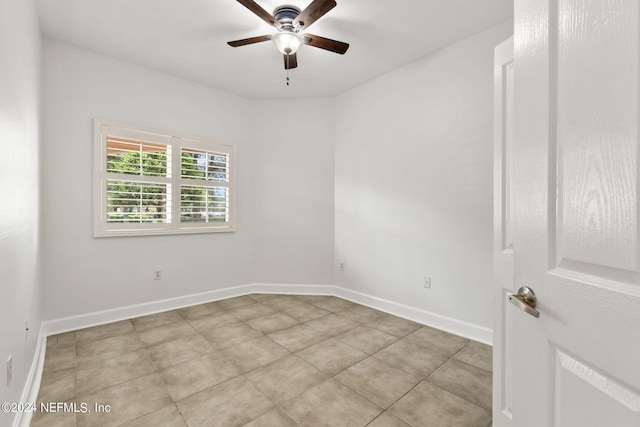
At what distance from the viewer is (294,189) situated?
414 cm

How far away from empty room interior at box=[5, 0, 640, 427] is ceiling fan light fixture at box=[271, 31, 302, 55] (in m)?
0.02

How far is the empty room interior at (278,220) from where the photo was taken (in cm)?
134

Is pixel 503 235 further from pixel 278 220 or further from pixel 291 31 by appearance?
pixel 278 220

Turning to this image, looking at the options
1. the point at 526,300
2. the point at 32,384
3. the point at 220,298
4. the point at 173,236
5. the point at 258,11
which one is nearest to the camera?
the point at 526,300

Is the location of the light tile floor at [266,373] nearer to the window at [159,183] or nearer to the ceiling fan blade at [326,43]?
the window at [159,183]

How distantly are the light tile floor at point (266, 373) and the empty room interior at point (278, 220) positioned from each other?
18 millimetres

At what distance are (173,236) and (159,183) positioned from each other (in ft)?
2.18

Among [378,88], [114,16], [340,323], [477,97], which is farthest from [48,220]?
[477,97]

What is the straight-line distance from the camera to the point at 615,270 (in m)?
0.62

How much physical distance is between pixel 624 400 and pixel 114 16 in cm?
370

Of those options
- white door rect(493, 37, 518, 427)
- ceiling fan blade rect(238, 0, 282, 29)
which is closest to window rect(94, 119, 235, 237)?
ceiling fan blade rect(238, 0, 282, 29)

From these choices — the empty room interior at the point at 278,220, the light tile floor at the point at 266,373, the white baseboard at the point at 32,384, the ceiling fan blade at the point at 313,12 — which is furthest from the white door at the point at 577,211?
the white baseboard at the point at 32,384

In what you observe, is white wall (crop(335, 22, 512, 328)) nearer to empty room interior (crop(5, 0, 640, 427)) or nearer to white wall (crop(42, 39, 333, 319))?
empty room interior (crop(5, 0, 640, 427))

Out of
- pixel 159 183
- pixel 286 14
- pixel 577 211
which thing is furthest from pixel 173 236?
pixel 577 211
